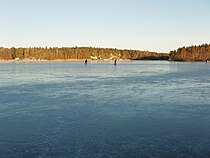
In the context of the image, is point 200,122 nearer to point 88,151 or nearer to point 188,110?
point 188,110

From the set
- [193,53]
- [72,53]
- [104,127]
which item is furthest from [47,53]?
[104,127]

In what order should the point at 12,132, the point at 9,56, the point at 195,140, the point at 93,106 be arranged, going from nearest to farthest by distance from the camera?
the point at 195,140
the point at 12,132
the point at 93,106
the point at 9,56

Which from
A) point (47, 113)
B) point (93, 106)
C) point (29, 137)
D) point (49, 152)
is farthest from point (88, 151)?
point (93, 106)

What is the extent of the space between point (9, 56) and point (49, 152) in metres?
165

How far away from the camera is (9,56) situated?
164 meters

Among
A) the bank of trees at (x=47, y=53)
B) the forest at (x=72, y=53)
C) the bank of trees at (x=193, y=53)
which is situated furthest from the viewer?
the bank of trees at (x=47, y=53)

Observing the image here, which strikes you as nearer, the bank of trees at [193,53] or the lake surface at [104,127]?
the lake surface at [104,127]

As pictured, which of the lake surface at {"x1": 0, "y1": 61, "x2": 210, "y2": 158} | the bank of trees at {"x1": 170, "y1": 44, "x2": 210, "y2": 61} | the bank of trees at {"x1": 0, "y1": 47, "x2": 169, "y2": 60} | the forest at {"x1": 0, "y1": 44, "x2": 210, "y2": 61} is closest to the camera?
the lake surface at {"x1": 0, "y1": 61, "x2": 210, "y2": 158}

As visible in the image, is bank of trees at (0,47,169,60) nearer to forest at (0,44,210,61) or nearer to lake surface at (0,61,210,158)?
forest at (0,44,210,61)

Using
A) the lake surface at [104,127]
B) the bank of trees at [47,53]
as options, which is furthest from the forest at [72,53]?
the lake surface at [104,127]

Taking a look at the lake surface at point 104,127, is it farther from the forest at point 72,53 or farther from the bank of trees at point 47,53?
the bank of trees at point 47,53

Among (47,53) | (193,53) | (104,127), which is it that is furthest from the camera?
(47,53)

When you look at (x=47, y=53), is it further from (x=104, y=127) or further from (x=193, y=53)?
(x=104, y=127)

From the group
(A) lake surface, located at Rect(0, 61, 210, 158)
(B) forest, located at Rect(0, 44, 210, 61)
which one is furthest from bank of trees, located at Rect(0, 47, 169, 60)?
(A) lake surface, located at Rect(0, 61, 210, 158)
